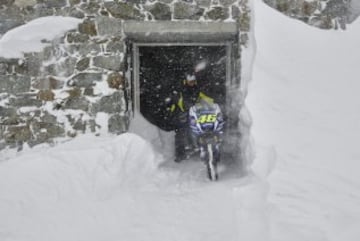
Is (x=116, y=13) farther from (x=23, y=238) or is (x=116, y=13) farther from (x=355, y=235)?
(x=355, y=235)

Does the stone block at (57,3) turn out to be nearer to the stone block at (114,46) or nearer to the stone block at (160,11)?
the stone block at (114,46)

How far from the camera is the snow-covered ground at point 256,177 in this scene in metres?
3.87

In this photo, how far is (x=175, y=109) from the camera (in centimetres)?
768

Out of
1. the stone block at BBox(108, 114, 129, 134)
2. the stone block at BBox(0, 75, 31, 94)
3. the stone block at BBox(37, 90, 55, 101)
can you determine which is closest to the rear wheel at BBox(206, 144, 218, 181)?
the stone block at BBox(108, 114, 129, 134)

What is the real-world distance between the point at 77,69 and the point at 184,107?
5.74 feet

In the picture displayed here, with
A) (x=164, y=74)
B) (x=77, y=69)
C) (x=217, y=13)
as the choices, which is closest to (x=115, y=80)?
(x=77, y=69)

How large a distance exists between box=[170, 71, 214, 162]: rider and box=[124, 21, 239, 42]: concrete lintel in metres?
0.78

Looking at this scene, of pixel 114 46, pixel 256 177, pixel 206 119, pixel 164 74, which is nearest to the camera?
pixel 256 177

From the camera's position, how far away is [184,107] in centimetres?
676

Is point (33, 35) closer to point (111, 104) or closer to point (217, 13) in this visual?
point (111, 104)

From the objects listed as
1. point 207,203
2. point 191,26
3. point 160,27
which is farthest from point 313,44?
point 207,203

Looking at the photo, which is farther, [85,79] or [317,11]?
[317,11]

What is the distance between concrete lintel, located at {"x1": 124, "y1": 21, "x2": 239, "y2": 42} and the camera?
5.97 m

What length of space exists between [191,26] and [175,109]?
77.6 inches
